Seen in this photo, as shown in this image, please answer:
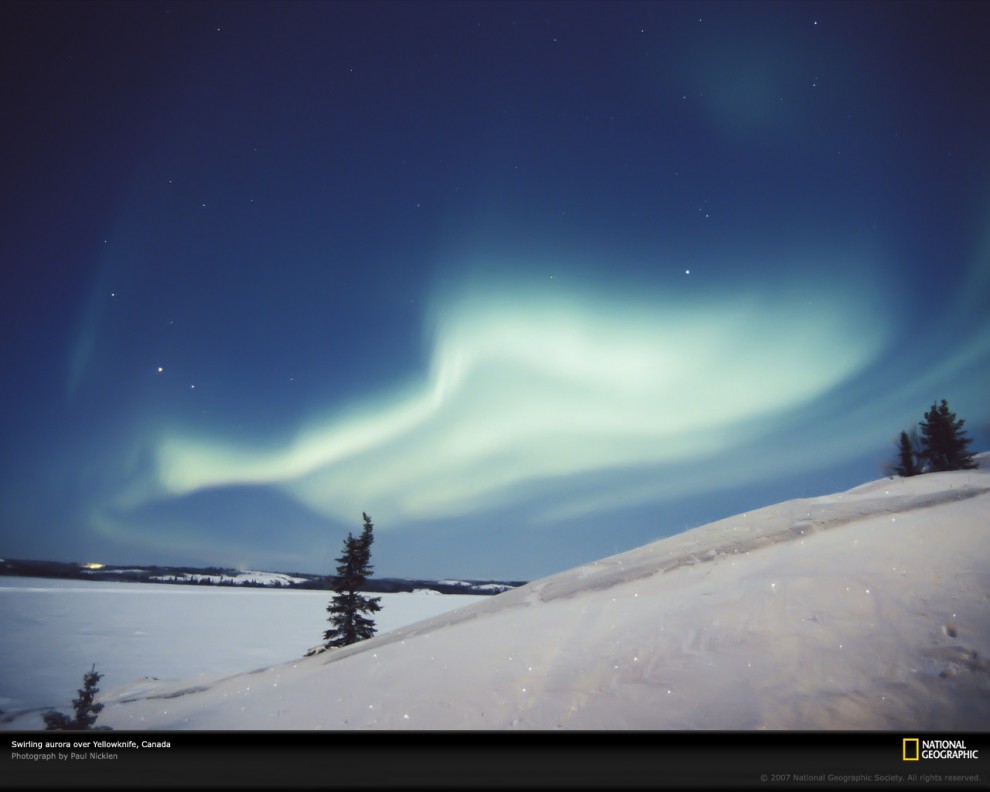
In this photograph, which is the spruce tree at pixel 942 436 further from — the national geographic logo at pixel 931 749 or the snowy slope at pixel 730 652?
the national geographic logo at pixel 931 749

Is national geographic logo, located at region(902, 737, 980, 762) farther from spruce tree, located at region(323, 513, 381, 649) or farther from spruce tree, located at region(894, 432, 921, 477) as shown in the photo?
spruce tree, located at region(894, 432, 921, 477)

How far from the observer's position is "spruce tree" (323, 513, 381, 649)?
788 inches

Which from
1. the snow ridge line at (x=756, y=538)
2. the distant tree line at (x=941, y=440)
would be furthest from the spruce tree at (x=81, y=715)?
the distant tree line at (x=941, y=440)

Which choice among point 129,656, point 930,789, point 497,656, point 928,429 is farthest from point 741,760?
point 928,429

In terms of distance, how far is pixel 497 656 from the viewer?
6.00m

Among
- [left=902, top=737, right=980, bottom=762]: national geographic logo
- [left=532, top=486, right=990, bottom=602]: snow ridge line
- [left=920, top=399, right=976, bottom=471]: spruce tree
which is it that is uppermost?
[left=920, top=399, right=976, bottom=471]: spruce tree

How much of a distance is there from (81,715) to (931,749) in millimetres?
14636

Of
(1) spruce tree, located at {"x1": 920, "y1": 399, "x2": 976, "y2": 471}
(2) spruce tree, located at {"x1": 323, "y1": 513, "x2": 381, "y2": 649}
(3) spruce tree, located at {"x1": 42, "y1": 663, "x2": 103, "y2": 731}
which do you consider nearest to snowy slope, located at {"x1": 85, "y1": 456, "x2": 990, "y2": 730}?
(3) spruce tree, located at {"x1": 42, "y1": 663, "x2": 103, "y2": 731}

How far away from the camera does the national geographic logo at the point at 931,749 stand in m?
3.63

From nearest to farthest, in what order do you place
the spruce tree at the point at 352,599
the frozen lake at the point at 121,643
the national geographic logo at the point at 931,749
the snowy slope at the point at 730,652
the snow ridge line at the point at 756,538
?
1. the national geographic logo at the point at 931,749
2. the snowy slope at the point at 730,652
3. the snow ridge line at the point at 756,538
4. the frozen lake at the point at 121,643
5. the spruce tree at the point at 352,599

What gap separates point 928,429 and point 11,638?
138 ft

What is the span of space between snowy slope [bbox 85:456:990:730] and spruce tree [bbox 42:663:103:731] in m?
1.60

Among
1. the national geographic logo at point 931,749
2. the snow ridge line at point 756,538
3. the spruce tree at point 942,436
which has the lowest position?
the national geographic logo at point 931,749

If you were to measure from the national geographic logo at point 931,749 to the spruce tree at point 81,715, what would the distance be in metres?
13.3
